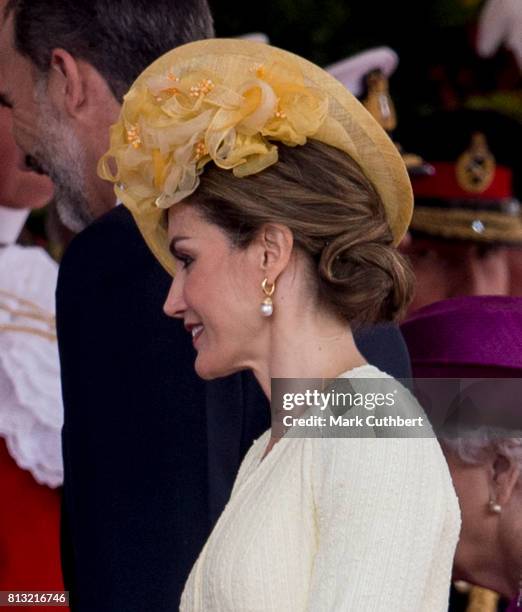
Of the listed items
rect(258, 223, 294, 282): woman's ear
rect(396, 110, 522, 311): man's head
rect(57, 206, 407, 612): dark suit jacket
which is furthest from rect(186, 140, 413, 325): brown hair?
rect(396, 110, 522, 311): man's head

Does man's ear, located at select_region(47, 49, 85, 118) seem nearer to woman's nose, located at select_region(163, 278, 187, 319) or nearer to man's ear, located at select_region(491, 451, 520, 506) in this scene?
woman's nose, located at select_region(163, 278, 187, 319)

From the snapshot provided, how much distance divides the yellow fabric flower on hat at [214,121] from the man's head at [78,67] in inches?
19.2

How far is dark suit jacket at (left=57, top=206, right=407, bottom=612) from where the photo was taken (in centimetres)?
177

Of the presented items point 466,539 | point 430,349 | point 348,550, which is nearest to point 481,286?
point 430,349

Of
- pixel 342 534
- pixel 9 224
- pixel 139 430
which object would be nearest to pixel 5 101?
pixel 9 224

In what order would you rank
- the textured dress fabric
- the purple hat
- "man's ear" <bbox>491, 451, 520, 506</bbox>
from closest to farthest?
the textured dress fabric < "man's ear" <bbox>491, 451, 520, 506</bbox> < the purple hat

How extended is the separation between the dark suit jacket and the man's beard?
0.28 meters

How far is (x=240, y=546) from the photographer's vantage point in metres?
1.42

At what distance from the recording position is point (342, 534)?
4.45 feet

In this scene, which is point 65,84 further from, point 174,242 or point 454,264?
point 454,264

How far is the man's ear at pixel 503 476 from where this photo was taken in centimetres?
203

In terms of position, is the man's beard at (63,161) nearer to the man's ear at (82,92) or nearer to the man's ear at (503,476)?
the man's ear at (82,92)

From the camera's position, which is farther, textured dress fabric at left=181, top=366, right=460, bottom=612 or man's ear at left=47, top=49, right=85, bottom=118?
man's ear at left=47, top=49, right=85, bottom=118

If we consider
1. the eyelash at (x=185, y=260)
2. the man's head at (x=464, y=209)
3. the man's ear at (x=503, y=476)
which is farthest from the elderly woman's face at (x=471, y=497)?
the man's head at (x=464, y=209)
